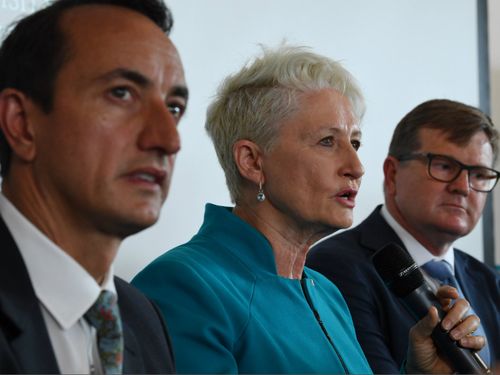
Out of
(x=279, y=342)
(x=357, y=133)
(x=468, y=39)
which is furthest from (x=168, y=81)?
(x=468, y=39)

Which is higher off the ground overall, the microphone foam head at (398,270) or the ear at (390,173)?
the ear at (390,173)

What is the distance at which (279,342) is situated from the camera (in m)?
1.85

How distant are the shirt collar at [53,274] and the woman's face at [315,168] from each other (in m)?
0.88

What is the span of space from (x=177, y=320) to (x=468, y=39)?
278 cm

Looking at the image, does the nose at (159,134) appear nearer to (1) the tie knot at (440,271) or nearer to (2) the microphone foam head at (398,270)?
(2) the microphone foam head at (398,270)

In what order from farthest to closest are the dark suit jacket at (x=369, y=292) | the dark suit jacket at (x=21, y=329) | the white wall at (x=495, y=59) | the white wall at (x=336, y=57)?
the white wall at (x=495, y=59) → the white wall at (x=336, y=57) → the dark suit jacket at (x=369, y=292) → the dark suit jacket at (x=21, y=329)

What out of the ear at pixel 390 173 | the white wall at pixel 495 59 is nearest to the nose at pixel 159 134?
the ear at pixel 390 173

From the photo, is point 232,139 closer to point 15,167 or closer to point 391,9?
point 15,167

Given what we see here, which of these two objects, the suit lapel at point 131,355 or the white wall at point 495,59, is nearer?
the suit lapel at point 131,355

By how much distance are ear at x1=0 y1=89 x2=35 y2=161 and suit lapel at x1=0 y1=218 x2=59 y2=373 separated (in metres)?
0.16

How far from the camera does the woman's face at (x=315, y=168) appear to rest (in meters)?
2.07

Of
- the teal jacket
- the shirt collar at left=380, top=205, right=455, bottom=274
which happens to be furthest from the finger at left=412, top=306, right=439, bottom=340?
the shirt collar at left=380, top=205, right=455, bottom=274

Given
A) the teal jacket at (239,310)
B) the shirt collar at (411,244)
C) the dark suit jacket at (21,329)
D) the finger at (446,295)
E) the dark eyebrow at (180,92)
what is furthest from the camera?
the shirt collar at (411,244)

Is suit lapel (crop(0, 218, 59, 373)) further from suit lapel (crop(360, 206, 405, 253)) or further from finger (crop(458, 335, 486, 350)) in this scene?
suit lapel (crop(360, 206, 405, 253))
